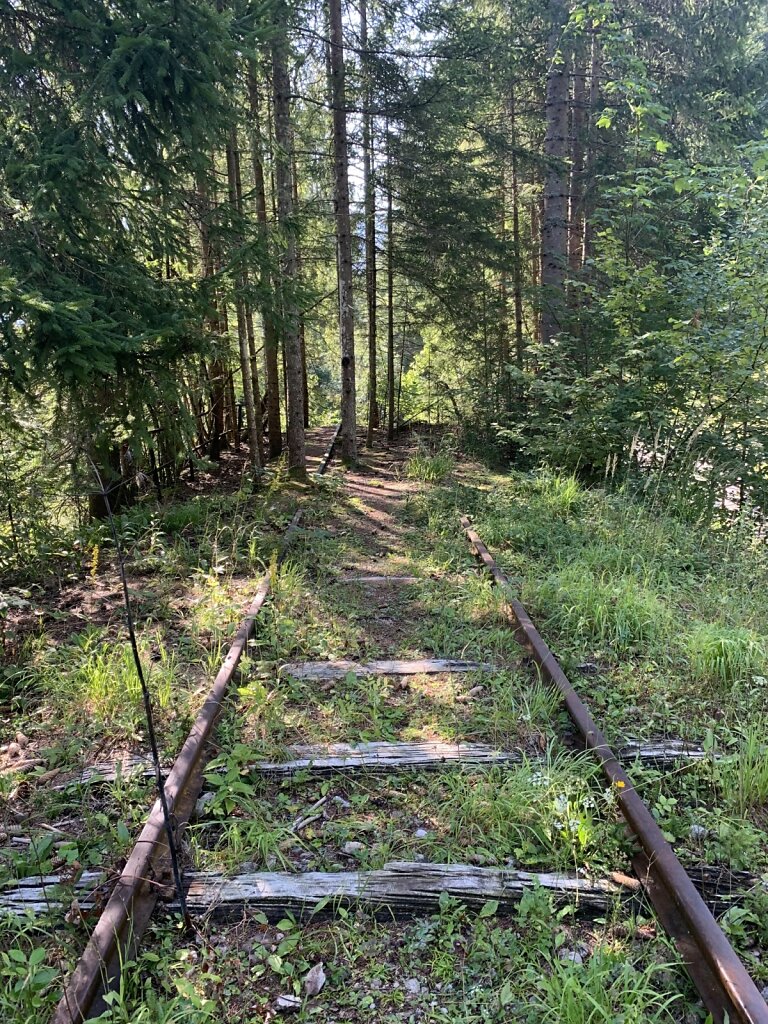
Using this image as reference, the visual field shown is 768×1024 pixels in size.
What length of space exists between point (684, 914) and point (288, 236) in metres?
7.61

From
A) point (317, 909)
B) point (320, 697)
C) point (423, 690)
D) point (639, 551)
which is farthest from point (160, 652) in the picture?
point (639, 551)

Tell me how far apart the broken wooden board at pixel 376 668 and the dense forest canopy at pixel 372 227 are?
8.56 ft

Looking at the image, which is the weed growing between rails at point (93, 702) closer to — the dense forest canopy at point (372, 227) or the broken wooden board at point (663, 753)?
the dense forest canopy at point (372, 227)

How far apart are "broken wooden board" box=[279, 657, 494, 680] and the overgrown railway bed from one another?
15 millimetres

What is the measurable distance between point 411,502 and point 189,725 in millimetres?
5710

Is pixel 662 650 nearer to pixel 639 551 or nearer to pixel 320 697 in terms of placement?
pixel 639 551

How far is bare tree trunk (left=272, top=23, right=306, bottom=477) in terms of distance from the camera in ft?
23.5

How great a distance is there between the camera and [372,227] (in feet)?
47.2

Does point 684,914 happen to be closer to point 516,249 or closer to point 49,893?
point 49,893

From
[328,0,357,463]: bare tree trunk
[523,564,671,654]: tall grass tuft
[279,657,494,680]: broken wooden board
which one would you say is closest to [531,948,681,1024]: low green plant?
[279,657,494,680]: broken wooden board

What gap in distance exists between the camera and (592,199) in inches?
467

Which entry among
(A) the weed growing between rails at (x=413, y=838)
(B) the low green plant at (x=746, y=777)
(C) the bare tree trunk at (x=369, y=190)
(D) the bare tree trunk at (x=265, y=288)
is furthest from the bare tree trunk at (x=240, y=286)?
(B) the low green plant at (x=746, y=777)

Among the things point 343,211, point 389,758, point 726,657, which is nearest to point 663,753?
point 726,657

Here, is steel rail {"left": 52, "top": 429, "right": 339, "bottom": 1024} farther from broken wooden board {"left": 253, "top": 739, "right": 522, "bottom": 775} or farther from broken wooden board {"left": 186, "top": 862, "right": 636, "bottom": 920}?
broken wooden board {"left": 253, "top": 739, "right": 522, "bottom": 775}
